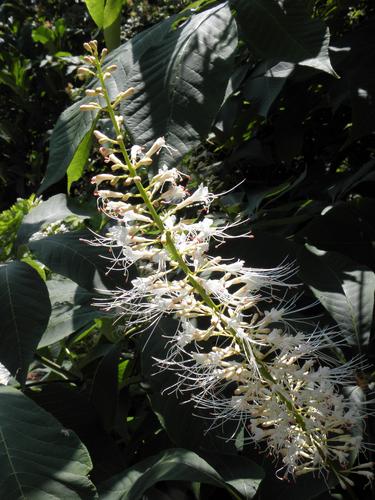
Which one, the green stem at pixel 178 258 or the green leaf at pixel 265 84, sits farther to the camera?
the green leaf at pixel 265 84

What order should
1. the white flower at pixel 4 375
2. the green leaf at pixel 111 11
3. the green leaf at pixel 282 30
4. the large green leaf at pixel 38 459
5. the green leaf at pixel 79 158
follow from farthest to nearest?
the white flower at pixel 4 375 → the green leaf at pixel 111 11 → the green leaf at pixel 79 158 → the green leaf at pixel 282 30 → the large green leaf at pixel 38 459

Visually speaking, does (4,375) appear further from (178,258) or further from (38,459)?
(178,258)

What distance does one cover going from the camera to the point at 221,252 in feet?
4.14

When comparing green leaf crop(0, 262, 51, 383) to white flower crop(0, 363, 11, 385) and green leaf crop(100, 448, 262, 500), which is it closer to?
green leaf crop(100, 448, 262, 500)

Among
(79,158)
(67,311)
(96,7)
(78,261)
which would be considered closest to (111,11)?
(96,7)

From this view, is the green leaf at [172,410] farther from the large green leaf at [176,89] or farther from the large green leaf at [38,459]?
the large green leaf at [176,89]

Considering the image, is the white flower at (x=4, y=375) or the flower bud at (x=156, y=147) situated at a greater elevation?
the flower bud at (x=156, y=147)

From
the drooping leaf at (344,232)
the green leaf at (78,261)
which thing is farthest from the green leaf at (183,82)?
the drooping leaf at (344,232)

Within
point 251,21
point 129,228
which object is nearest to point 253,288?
point 129,228

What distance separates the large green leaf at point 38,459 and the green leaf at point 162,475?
83 mm

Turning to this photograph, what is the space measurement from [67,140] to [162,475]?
0.59 m

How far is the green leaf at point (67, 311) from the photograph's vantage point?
1.42 meters

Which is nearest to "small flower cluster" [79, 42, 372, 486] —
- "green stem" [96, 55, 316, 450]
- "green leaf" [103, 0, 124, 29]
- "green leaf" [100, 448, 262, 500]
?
"green stem" [96, 55, 316, 450]

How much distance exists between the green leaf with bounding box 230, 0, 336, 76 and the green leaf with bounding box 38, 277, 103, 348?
670 millimetres
